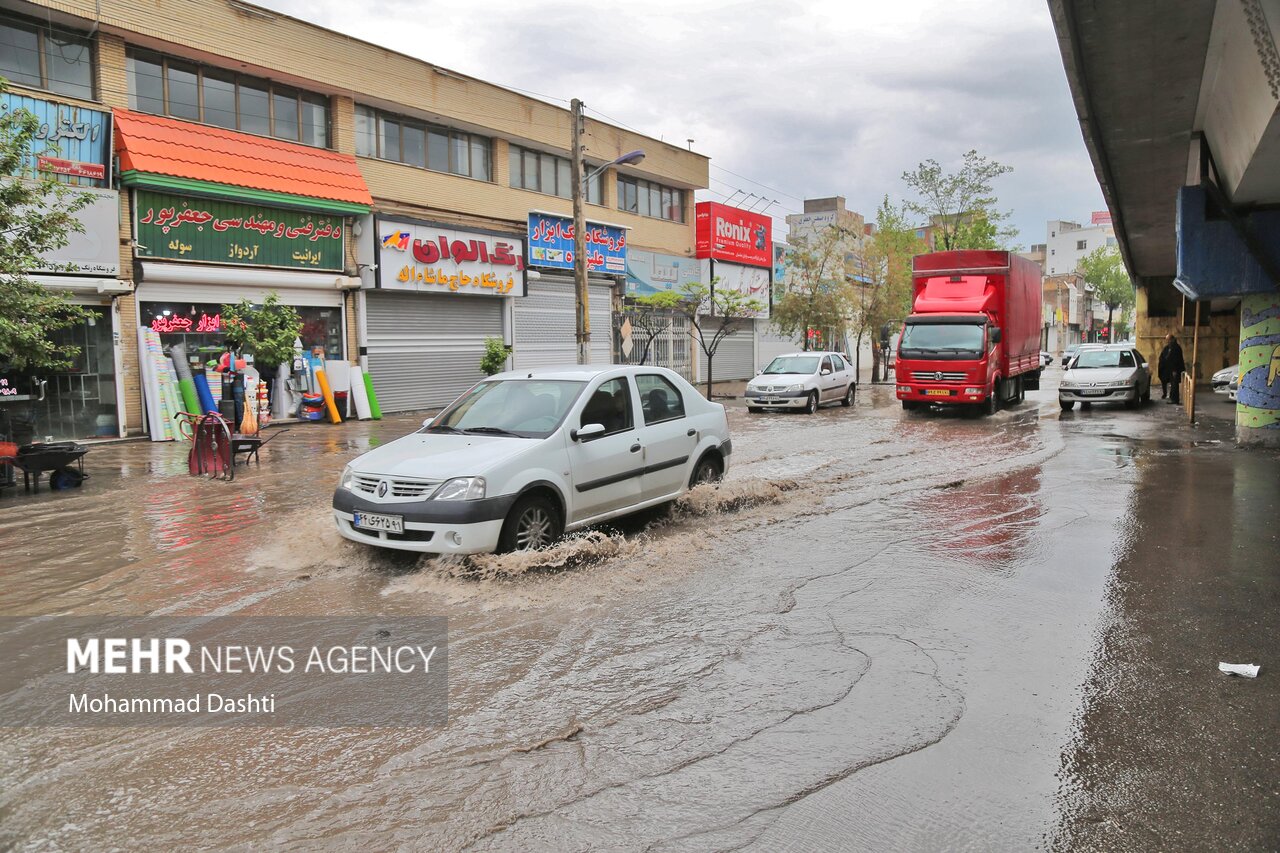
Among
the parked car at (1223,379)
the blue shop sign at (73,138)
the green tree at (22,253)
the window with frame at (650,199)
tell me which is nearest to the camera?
the green tree at (22,253)

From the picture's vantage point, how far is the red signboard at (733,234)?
118 ft

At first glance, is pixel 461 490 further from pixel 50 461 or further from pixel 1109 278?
pixel 1109 278

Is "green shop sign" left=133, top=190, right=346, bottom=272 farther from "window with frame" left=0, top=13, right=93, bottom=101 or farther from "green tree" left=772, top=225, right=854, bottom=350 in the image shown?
"green tree" left=772, top=225, right=854, bottom=350

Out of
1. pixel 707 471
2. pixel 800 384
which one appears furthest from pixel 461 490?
pixel 800 384

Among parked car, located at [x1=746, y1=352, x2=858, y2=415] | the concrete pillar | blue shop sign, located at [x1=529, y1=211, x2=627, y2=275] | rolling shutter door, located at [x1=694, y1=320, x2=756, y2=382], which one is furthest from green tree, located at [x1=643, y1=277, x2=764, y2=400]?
the concrete pillar

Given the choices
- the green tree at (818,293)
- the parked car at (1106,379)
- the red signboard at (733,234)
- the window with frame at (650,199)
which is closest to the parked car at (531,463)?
the parked car at (1106,379)

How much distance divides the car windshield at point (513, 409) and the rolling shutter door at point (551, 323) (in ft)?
58.7

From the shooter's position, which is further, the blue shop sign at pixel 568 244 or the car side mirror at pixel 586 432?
the blue shop sign at pixel 568 244

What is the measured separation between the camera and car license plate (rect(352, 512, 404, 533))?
6629 mm

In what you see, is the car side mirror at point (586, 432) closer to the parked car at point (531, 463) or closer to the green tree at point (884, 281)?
the parked car at point (531, 463)

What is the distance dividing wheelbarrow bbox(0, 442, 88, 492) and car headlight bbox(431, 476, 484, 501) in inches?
283

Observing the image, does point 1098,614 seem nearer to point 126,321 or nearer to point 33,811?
point 33,811

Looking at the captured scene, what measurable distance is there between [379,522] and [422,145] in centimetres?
1952

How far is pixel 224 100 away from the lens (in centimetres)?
1941
